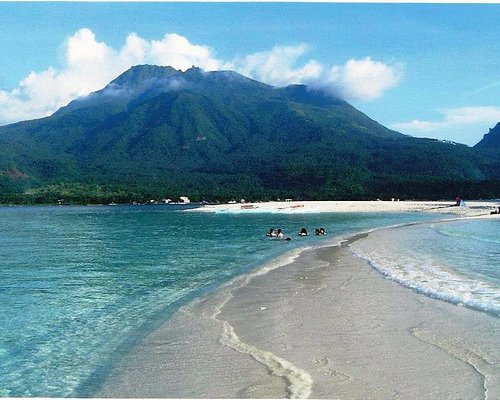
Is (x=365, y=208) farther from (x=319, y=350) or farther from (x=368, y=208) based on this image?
(x=319, y=350)

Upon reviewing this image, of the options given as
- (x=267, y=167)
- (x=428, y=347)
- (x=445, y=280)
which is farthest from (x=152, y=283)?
(x=267, y=167)

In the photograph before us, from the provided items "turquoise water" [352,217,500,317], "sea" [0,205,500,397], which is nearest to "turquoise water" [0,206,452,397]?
"sea" [0,205,500,397]

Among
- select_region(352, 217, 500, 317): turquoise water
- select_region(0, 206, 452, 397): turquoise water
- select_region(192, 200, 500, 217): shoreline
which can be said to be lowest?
select_region(0, 206, 452, 397): turquoise water

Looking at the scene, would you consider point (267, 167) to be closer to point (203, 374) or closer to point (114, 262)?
point (114, 262)

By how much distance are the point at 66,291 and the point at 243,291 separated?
501 cm

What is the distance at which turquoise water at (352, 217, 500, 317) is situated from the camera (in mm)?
13039

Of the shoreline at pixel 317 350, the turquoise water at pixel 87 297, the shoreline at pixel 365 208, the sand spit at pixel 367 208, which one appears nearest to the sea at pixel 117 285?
the turquoise water at pixel 87 297

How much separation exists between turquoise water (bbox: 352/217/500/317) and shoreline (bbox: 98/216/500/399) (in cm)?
73

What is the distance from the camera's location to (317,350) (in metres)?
8.87

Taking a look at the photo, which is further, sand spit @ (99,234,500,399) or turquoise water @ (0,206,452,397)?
turquoise water @ (0,206,452,397)

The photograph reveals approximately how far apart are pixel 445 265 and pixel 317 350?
1118cm

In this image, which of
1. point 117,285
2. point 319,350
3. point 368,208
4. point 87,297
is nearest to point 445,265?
point 117,285

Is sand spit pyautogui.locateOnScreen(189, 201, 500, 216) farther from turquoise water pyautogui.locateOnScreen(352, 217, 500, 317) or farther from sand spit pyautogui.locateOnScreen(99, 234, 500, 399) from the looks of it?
sand spit pyautogui.locateOnScreen(99, 234, 500, 399)

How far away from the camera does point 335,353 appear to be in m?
8.66
